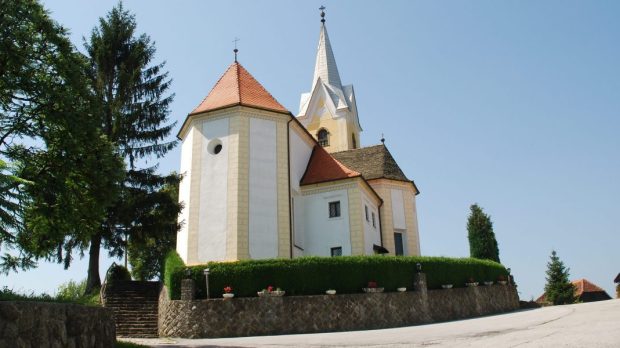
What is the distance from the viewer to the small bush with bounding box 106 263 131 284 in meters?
25.0

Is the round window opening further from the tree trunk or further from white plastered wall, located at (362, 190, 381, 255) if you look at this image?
white plastered wall, located at (362, 190, 381, 255)

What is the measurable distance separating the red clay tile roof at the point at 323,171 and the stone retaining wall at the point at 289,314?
368 inches

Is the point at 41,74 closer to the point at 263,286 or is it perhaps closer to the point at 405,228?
the point at 263,286

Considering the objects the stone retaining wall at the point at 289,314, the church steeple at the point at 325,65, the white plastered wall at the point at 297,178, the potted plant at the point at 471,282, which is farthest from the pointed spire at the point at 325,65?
the stone retaining wall at the point at 289,314

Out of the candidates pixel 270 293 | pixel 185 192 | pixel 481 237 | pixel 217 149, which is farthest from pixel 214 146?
pixel 481 237

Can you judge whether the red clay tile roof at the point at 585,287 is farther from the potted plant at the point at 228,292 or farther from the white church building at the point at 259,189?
the potted plant at the point at 228,292

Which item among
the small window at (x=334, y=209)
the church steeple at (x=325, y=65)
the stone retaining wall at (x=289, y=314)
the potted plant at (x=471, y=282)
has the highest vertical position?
the church steeple at (x=325, y=65)

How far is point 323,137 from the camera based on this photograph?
156 feet

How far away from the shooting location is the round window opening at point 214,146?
27188mm

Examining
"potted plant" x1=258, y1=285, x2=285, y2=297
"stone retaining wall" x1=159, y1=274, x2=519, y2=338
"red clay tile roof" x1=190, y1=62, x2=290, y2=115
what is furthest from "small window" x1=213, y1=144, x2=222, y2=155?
"potted plant" x1=258, y1=285, x2=285, y2=297

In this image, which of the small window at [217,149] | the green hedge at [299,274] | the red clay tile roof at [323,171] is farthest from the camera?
the red clay tile roof at [323,171]

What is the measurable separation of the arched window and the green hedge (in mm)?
24851

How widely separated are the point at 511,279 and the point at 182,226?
68.0 feet

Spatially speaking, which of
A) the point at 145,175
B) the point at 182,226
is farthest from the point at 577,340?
the point at 145,175
